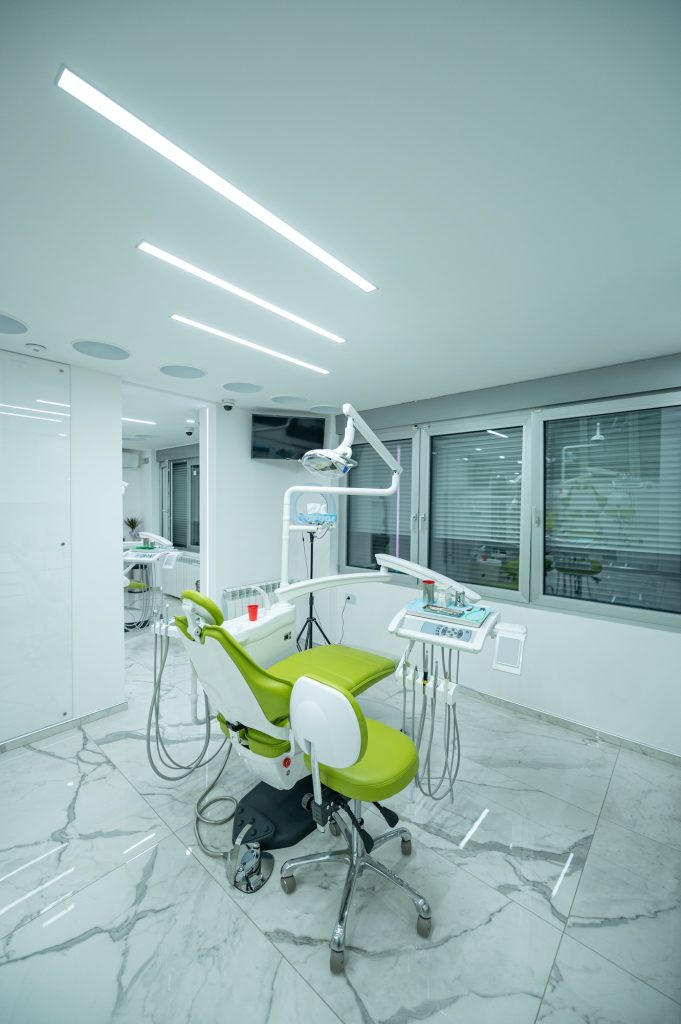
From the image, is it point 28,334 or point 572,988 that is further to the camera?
point 28,334

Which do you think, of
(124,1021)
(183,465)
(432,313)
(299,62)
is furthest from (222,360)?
(183,465)

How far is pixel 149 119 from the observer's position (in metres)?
0.99

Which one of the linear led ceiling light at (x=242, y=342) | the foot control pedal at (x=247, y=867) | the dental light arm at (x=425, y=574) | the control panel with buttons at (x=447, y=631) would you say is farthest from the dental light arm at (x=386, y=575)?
the linear led ceiling light at (x=242, y=342)

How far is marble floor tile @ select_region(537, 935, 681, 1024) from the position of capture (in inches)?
48.9

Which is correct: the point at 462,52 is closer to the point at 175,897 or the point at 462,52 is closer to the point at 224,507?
the point at 175,897

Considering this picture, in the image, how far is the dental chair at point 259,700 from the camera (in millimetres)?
1432

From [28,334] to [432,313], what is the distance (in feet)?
7.09

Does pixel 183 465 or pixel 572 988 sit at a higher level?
pixel 183 465

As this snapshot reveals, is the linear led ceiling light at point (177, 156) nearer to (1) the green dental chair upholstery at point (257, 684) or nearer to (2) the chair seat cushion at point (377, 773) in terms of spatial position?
(1) the green dental chair upholstery at point (257, 684)

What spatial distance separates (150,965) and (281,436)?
351cm

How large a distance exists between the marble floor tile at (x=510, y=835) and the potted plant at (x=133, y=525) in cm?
585

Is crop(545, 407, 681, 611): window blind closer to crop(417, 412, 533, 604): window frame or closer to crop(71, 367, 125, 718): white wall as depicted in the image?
A: crop(417, 412, 533, 604): window frame

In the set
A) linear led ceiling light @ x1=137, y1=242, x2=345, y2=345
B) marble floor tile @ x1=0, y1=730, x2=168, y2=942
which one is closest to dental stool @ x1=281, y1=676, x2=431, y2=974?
marble floor tile @ x1=0, y1=730, x2=168, y2=942

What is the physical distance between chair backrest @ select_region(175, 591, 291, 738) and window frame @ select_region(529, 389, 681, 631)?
2.27m
